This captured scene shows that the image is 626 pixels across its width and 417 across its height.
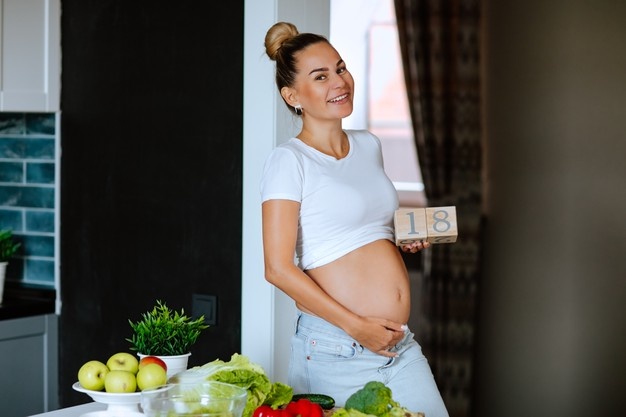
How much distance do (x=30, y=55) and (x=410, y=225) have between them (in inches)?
73.2

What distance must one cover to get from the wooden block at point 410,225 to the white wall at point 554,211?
250 centimetres

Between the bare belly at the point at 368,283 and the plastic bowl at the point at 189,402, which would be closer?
the plastic bowl at the point at 189,402

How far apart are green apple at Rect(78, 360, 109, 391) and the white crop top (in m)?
0.66

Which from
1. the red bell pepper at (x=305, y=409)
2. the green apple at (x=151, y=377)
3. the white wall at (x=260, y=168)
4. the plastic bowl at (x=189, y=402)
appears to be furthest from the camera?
the white wall at (x=260, y=168)

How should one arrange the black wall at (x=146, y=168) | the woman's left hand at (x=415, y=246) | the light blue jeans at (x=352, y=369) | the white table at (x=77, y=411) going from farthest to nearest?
1. the black wall at (x=146, y=168)
2. the woman's left hand at (x=415, y=246)
3. the light blue jeans at (x=352, y=369)
4. the white table at (x=77, y=411)

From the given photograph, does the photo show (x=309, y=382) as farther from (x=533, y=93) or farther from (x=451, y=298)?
(x=533, y=93)

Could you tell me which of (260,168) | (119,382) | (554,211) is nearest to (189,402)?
(119,382)

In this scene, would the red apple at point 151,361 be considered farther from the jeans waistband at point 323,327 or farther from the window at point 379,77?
the window at point 379,77

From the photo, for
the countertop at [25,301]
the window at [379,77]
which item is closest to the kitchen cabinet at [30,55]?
the countertop at [25,301]

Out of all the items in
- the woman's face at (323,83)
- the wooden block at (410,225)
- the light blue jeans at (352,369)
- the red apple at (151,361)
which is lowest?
the light blue jeans at (352,369)

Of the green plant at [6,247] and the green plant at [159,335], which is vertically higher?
the green plant at [6,247]

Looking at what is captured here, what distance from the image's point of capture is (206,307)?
3129mm

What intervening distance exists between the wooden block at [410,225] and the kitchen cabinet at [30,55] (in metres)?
1.75

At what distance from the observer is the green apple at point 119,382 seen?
1.88 m
